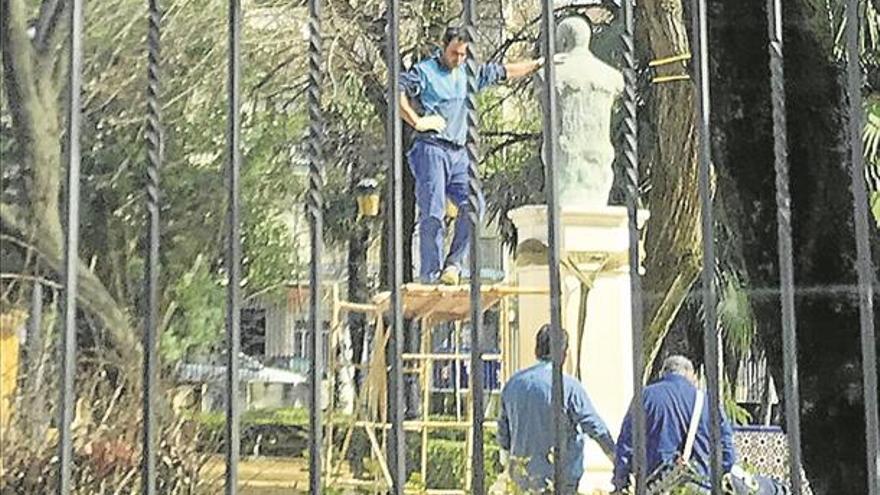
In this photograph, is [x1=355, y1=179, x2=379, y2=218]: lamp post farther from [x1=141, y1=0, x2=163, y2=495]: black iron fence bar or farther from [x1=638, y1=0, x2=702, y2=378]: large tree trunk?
[x1=141, y1=0, x2=163, y2=495]: black iron fence bar

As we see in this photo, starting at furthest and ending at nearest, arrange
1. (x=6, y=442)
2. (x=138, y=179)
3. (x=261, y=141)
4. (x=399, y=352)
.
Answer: (x=261, y=141), (x=138, y=179), (x=6, y=442), (x=399, y=352)

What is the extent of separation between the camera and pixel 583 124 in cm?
364

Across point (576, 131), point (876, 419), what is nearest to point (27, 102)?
point (876, 419)

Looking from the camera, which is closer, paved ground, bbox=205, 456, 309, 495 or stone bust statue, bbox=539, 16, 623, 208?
paved ground, bbox=205, 456, 309, 495

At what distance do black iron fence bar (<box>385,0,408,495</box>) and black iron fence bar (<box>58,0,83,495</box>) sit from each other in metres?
0.40

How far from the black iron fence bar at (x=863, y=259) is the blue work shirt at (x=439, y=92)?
1.71 meters

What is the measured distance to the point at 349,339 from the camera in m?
3.64

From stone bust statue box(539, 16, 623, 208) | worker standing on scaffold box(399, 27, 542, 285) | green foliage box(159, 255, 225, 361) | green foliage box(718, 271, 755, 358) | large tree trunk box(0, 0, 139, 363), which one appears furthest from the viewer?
stone bust statue box(539, 16, 623, 208)

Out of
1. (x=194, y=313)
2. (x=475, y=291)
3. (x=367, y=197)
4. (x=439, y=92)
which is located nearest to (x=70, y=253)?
(x=475, y=291)

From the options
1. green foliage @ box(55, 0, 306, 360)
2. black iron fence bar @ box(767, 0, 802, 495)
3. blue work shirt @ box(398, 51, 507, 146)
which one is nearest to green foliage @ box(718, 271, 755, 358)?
black iron fence bar @ box(767, 0, 802, 495)

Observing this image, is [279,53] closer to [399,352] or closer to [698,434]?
[698,434]

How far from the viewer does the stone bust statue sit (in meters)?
3.62

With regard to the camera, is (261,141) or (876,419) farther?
(261,141)

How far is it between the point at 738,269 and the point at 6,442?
52.3 inches
